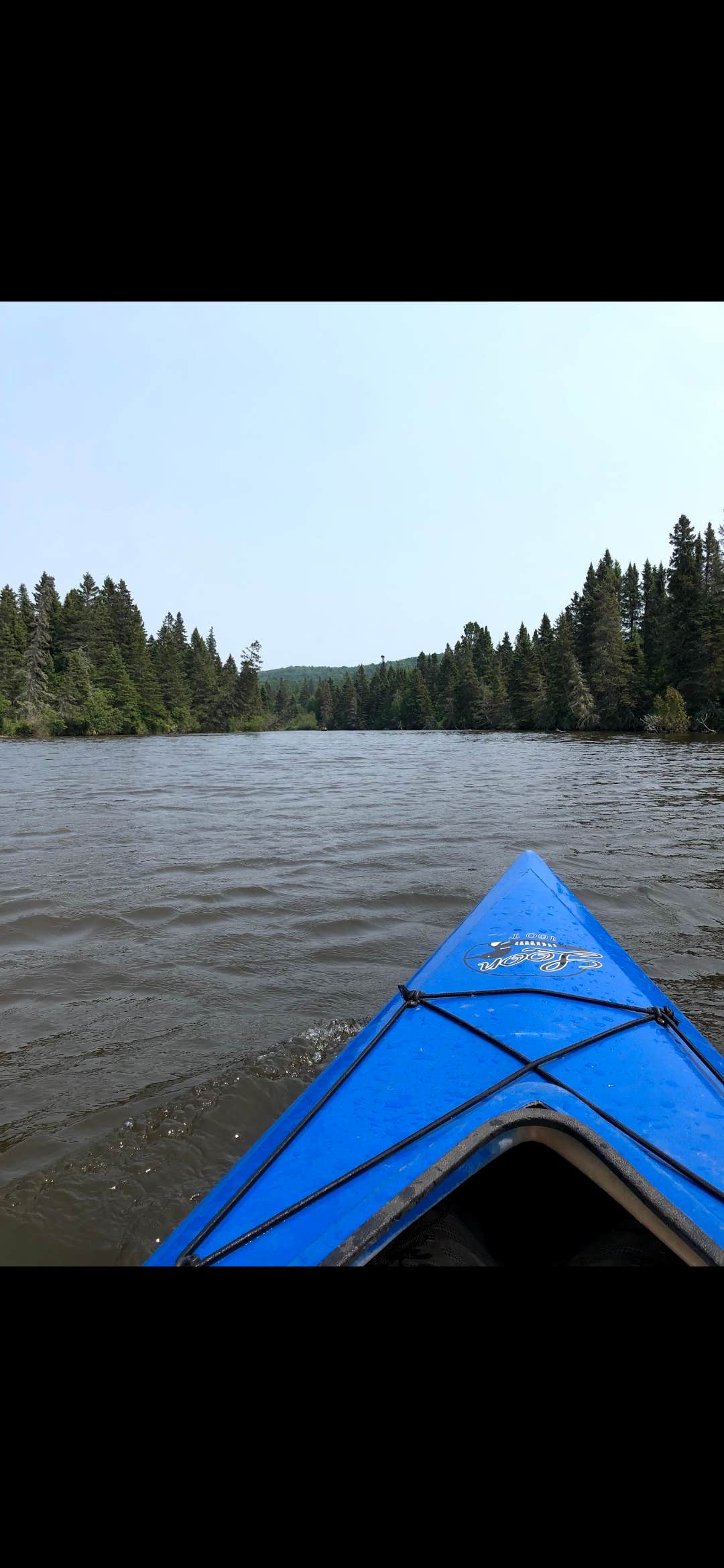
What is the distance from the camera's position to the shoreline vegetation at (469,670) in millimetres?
34906

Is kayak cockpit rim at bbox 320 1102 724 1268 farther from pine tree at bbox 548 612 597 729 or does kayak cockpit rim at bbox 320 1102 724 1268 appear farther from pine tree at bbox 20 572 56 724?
pine tree at bbox 20 572 56 724

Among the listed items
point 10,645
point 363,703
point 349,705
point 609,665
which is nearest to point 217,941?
point 609,665

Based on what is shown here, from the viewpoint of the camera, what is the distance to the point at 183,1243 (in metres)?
1.89

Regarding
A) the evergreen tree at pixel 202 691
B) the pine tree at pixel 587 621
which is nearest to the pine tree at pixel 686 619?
the pine tree at pixel 587 621

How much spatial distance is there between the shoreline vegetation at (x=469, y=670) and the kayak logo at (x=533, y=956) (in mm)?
30683

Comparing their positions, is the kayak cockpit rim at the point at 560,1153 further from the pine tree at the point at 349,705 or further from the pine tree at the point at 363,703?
the pine tree at the point at 349,705

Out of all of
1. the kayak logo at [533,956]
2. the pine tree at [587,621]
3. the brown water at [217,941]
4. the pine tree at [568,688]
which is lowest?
the brown water at [217,941]

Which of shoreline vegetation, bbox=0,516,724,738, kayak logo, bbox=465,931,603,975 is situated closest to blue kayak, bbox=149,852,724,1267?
kayak logo, bbox=465,931,603,975

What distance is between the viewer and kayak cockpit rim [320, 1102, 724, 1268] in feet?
5.24

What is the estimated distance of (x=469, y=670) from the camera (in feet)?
219

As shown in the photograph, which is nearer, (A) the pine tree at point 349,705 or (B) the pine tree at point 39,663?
(B) the pine tree at point 39,663

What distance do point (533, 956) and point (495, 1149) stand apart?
1.80m
